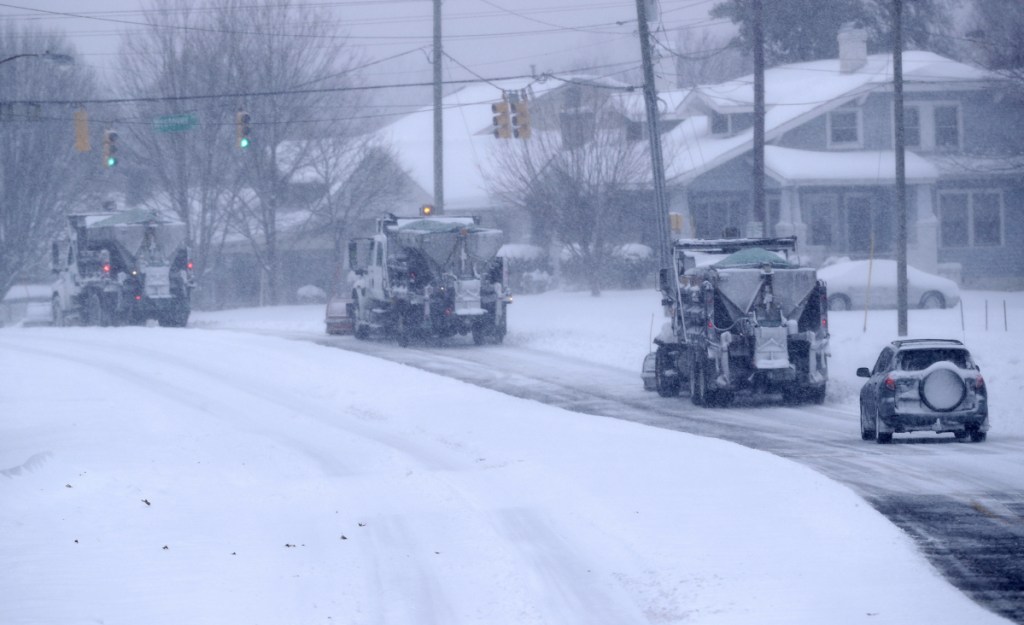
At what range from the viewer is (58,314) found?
132 feet

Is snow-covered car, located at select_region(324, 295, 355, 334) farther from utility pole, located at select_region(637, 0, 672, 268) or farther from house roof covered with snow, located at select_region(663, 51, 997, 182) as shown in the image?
house roof covered with snow, located at select_region(663, 51, 997, 182)

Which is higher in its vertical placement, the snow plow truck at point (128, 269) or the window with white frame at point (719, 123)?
the window with white frame at point (719, 123)

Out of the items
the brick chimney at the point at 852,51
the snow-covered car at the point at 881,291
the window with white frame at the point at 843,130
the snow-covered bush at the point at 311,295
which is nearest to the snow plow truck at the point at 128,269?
the snow-covered bush at the point at 311,295

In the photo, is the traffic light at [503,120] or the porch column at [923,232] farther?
the porch column at [923,232]

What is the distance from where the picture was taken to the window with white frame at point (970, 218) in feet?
155

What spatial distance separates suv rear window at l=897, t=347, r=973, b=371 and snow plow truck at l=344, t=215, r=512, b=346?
14.6 meters

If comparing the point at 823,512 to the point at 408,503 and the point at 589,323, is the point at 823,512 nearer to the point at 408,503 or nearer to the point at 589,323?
the point at 408,503

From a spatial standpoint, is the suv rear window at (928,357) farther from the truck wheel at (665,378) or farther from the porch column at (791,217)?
the porch column at (791,217)

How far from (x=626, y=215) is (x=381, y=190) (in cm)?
976

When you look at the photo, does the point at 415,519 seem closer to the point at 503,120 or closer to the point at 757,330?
the point at 757,330

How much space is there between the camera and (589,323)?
33625 millimetres

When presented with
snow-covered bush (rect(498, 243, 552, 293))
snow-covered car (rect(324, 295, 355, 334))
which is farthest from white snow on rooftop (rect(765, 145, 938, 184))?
snow-covered car (rect(324, 295, 355, 334))

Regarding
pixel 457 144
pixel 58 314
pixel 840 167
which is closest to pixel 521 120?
pixel 58 314

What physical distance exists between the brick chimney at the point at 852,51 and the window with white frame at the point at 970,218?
6.54 metres
